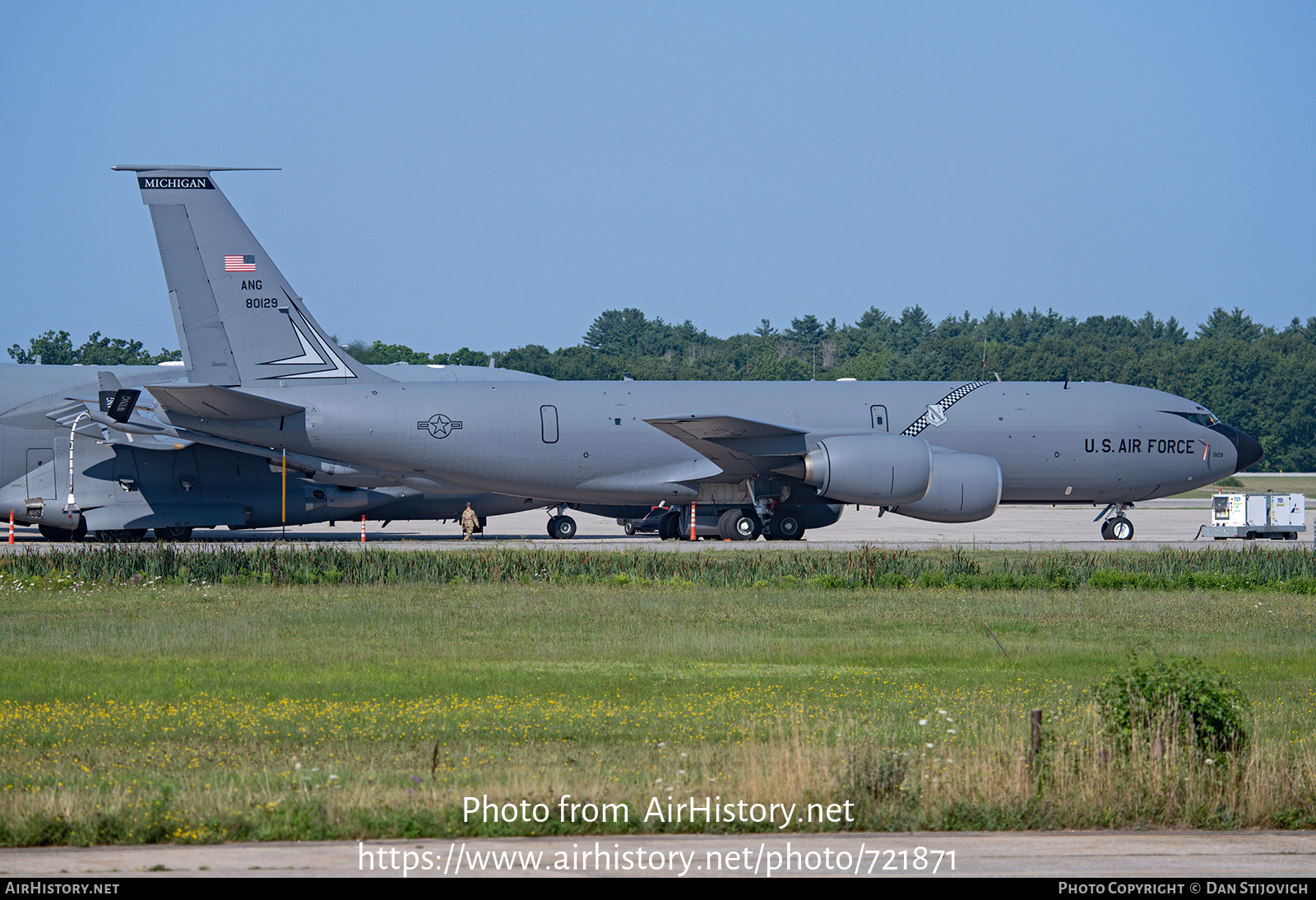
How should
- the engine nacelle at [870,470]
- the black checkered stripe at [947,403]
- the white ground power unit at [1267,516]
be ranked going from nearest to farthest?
1. the engine nacelle at [870,470]
2. the black checkered stripe at [947,403]
3. the white ground power unit at [1267,516]

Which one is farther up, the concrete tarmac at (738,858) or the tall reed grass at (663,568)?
the tall reed grass at (663,568)

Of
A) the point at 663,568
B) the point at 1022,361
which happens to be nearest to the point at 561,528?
the point at 663,568

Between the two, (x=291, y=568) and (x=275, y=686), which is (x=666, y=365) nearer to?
(x=291, y=568)

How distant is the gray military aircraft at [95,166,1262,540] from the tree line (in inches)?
2327

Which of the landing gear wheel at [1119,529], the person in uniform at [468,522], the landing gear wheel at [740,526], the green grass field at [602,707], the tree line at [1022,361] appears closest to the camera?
the green grass field at [602,707]

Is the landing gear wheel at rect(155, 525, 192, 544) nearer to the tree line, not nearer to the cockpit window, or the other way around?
the cockpit window

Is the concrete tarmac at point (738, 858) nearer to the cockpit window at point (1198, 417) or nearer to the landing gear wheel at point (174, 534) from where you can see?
the cockpit window at point (1198, 417)

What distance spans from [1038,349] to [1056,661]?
337ft

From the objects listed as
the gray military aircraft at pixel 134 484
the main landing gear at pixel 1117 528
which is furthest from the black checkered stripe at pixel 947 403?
the gray military aircraft at pixel 134 484

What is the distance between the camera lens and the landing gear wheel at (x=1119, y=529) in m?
35.2

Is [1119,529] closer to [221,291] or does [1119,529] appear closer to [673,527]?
[673,527]

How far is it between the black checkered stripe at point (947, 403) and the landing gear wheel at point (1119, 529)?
17.9ft

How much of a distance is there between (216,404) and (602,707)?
65.8ft

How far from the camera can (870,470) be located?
3031 cm
